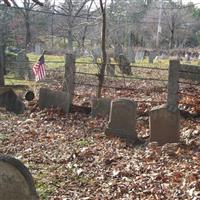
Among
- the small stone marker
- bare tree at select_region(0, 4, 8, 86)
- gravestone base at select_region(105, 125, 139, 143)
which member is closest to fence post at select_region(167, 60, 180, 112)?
gravestone base at select_region(105, 125, 139, 143)

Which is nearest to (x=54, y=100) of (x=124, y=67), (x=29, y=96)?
(x=29, y=96)

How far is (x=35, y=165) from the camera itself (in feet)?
→ 23.6

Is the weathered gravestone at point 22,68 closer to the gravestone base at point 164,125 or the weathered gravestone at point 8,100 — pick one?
the weathered gravestone at point 8,100

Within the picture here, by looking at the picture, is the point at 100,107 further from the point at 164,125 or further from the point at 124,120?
the point at 164,125

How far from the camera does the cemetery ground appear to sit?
5.91m

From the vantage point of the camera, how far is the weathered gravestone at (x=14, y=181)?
3.40 m

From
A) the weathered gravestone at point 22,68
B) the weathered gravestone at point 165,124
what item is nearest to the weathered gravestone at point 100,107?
the weathered gravestone at point 165,124

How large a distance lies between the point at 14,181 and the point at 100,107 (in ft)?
25.0

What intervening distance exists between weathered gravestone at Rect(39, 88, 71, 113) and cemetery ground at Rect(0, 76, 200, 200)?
0.20 meters

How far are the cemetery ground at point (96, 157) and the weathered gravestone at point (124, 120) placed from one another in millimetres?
255

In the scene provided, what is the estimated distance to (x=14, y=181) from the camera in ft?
11.3

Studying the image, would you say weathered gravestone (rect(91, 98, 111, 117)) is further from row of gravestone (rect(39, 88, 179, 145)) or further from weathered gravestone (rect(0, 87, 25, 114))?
weathered gravestone (rect(0, 87, 25, 114))

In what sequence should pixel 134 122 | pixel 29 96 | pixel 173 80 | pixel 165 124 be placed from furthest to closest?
pixel 29 96
pixel 173 80
pixel 134 122
pixel 165 124

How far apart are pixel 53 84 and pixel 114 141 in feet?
30.0
